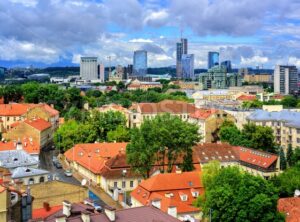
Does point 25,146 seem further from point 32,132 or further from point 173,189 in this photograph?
point 173,189

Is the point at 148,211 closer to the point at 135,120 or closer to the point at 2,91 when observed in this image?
the point at 135,120

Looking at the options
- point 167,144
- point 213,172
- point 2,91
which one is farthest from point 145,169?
point 2,91

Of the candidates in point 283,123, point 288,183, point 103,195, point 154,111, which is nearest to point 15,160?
point 103,195

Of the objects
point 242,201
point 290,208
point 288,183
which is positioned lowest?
point 290,208

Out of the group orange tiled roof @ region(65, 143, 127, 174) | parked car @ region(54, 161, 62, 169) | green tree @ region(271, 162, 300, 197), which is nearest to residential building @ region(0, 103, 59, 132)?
parked car @ region(54, 161, 62, 169)

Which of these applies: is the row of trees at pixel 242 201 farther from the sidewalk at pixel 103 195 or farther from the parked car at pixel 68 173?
the parked car at pixel 68 173
